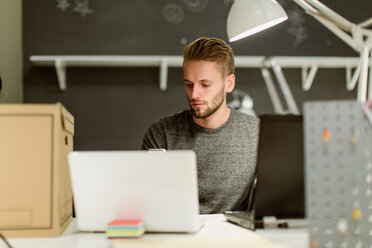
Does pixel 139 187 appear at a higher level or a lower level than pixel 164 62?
lower

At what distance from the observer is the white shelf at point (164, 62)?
2521 mm

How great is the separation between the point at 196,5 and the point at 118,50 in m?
0.61

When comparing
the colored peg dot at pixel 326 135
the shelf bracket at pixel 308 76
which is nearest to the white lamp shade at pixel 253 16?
the colored peg dot at pixel 326 135

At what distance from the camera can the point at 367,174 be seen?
0.81 metres

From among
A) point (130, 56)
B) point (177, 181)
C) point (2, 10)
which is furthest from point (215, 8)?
point (177, 181)

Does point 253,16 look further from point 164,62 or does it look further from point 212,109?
point 164,62

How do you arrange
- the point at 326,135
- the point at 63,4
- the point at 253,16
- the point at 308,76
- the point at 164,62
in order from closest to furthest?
the point at 326,135 → the point at 253,16 → the point at 164,62 → the point at 63,4 → the point at 308,76

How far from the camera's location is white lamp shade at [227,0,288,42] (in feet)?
4.45

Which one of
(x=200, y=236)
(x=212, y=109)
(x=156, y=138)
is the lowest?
(x=200, y=236)

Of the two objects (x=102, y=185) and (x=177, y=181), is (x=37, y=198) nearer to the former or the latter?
(x=102, y=185)

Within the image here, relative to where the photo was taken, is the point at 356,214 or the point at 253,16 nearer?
the point at 356,214

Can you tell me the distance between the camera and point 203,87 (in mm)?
1900

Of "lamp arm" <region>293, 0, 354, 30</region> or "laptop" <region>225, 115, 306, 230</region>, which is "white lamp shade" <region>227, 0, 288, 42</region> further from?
"laptop" <region>225, 115, 306, 230</region>

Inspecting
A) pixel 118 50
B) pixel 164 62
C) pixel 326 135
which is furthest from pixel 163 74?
pixel 326 135
